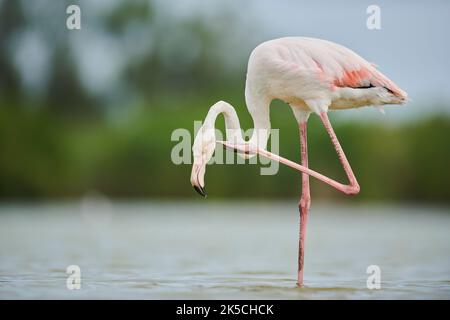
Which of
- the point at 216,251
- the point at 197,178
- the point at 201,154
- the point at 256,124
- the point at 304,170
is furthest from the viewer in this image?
the point at 216,251

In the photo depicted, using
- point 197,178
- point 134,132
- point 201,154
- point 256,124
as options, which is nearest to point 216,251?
point 256,124

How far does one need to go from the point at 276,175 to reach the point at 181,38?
17.8 metres

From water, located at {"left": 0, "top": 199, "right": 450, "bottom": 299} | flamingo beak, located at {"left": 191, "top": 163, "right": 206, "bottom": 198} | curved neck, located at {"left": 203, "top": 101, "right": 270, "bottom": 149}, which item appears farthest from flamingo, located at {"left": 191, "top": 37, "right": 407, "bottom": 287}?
water, located at {"left": 0, "top": 199, "right": 450, "bottom": 299}

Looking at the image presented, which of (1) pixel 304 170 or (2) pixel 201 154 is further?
(1) pixel 304 170

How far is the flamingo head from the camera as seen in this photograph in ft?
27.0

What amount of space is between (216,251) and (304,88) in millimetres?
4751

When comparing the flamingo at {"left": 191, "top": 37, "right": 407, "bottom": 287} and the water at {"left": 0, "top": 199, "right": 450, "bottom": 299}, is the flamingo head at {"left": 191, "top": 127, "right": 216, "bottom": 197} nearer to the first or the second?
the flamingo at {"left": 191, "top": 37, "right": 407, "bottom": 287}

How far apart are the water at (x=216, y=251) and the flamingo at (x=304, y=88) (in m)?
1.08

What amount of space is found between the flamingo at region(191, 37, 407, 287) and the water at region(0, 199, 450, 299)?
3.54 ft

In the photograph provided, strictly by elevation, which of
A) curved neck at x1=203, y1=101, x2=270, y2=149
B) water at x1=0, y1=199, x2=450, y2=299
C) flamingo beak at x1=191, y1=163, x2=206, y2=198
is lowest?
water at x1=0, y1=199, x2=450, y2=299

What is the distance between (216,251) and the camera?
13031 millimetres

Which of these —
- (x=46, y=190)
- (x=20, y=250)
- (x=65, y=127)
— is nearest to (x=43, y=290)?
(x=20, y=250)

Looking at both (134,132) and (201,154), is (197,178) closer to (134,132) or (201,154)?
(201,154)

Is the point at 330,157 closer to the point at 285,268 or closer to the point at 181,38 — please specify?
the point at 285,268
